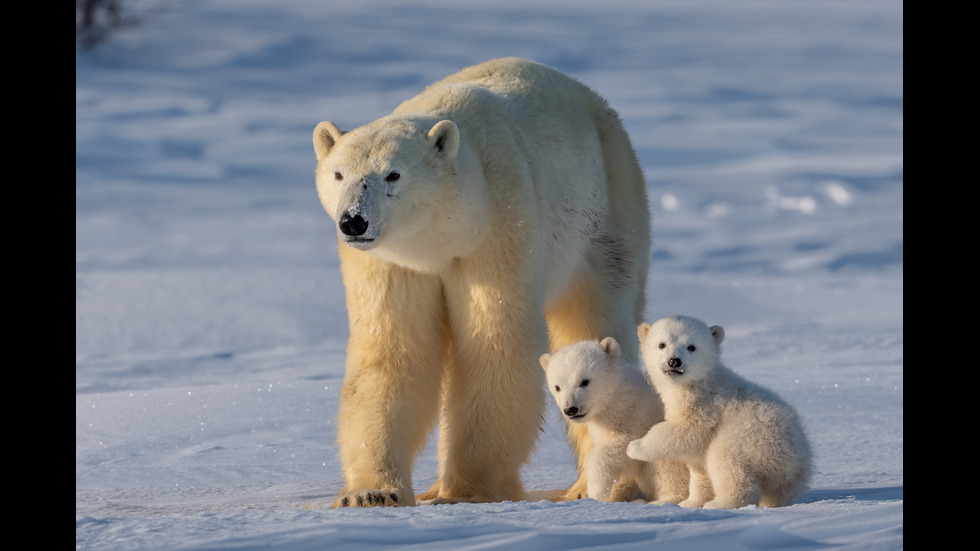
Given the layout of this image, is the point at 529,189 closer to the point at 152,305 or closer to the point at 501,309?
the point at 501,309

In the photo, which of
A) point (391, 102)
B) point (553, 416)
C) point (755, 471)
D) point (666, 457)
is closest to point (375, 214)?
point (666, 457)

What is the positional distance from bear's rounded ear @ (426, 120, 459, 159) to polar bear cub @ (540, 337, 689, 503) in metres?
0.86

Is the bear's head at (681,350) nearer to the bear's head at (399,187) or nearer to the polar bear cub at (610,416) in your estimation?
the polar bear cub at (610,416)

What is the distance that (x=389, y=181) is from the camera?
415 cm

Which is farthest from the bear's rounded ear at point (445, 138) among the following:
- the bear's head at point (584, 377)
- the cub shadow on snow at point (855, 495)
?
the cub shadow on snow at point (855, 495)

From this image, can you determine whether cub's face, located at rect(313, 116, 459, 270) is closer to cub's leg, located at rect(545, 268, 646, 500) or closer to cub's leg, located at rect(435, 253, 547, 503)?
cub's leg, located at rect(435, 253, 547, 503)

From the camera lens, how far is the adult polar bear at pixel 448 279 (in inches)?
167

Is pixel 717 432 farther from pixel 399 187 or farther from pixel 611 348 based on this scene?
pixel 399 187

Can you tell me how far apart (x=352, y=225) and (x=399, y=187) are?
0.94 feet

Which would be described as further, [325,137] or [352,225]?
[325,137]

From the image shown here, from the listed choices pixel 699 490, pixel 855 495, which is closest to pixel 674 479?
pixel 699 490

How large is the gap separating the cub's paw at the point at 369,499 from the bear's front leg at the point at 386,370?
57 millimetres

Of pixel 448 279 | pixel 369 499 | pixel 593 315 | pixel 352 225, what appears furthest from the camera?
pixel 593 315
